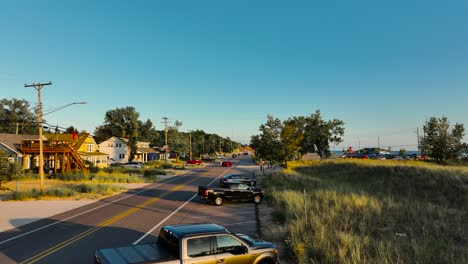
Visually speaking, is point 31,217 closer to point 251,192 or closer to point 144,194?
point 144,194

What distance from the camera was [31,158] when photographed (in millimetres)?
50312

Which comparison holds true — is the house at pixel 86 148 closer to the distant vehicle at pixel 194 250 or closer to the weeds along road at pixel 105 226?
the weeds along road at pixel 105 226

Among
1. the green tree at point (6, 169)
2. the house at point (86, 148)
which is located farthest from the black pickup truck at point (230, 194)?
the house at point (86, 148)

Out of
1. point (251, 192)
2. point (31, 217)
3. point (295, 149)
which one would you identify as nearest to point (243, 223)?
point (251, 192)

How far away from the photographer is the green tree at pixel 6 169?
1087 inches

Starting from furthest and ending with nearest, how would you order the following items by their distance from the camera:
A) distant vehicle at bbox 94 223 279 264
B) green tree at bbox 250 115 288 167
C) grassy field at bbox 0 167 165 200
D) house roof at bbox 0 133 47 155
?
house roof at bbox 0 133 47 155 < green tree at bbox 250 115 288 167 < grassy field at bbox 0 167 165 200 < distant vehicle at bbox 94 223 279 264

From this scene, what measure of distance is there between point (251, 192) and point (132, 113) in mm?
81236

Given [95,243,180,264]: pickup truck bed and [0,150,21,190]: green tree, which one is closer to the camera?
[95,243,180,264]: pickup truck bed

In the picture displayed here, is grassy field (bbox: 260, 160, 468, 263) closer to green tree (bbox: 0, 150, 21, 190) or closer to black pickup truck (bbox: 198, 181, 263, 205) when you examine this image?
black pickup truck (bbox: 198, 181, 263, 205)

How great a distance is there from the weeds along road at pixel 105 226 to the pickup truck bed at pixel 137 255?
3706 mm

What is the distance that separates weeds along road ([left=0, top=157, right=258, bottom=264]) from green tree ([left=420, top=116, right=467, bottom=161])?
1713 inches

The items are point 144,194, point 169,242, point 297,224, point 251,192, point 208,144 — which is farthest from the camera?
point 208,144

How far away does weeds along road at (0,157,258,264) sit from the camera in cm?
1111

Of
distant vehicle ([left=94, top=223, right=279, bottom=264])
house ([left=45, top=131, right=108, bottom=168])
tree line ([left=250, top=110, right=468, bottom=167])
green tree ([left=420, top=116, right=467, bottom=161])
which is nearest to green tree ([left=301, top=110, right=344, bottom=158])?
tree line ([left=250, top=110, right=468, bottom=167])
